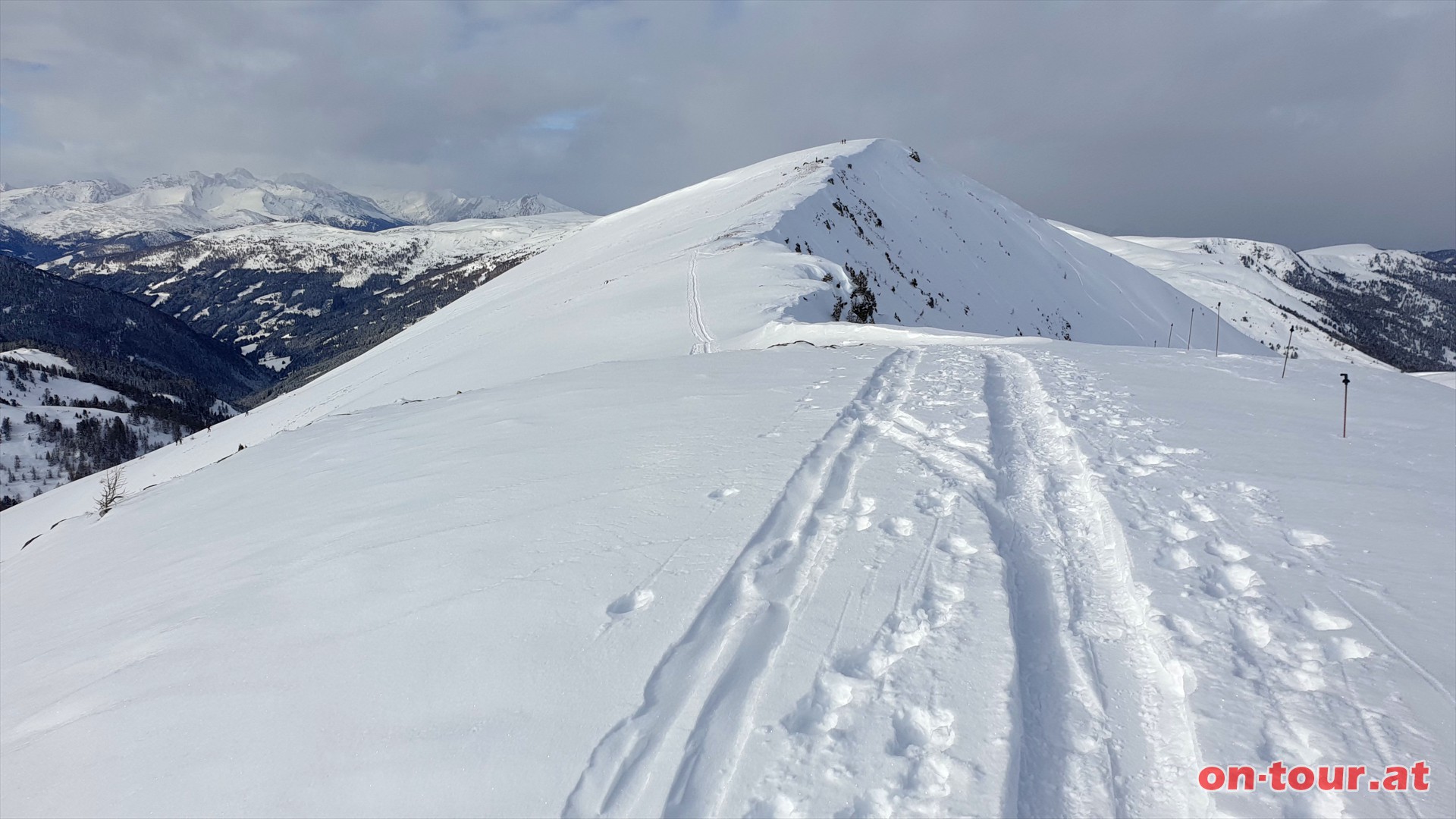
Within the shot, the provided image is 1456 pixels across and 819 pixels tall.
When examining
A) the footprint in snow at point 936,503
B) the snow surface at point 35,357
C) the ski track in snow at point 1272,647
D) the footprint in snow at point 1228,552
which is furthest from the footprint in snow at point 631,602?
the snow surface at point 35,357

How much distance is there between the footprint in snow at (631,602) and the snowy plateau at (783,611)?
4 centimetres

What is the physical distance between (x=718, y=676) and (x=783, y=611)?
799mm

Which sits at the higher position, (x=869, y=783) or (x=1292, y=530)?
(x=1292, y=530)

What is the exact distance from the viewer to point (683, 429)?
332 inches

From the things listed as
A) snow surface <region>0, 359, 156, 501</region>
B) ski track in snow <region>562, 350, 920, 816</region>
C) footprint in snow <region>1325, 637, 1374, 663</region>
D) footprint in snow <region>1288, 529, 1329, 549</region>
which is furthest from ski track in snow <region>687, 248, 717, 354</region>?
snow surface <region>0, 359, 156, 501</region>

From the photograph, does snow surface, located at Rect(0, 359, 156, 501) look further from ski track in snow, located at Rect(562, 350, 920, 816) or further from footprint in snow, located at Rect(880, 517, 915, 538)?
footprint in snow, located at Rect(880, 517, 915, 538)

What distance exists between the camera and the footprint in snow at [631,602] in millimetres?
4516

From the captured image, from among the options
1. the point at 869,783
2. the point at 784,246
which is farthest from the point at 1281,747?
the point at 784,246

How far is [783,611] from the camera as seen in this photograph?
448cm

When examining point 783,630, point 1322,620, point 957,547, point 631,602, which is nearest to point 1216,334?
point 1322,620

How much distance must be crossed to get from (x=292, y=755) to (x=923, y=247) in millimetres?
47659

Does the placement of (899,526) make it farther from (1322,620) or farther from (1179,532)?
(1322,620)

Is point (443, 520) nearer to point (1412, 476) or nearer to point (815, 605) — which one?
point (815, 605)

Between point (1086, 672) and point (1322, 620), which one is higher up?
point (1322, 620)
